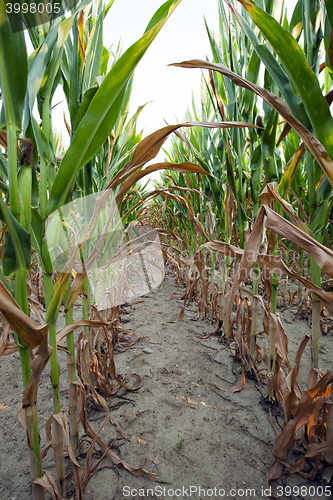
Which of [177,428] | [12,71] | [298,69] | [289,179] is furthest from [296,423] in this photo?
[12,71]

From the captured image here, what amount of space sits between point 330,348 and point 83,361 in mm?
1139

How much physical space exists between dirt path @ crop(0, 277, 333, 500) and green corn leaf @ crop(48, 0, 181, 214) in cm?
63

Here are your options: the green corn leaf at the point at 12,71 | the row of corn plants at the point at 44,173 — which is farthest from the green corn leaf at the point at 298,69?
the green corn leaf at the point at 12,71

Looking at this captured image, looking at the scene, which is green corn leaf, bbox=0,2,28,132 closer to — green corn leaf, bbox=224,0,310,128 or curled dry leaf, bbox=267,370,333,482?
green corn leaf, bbox=224,0,310,128

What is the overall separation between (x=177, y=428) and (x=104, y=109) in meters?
0.82

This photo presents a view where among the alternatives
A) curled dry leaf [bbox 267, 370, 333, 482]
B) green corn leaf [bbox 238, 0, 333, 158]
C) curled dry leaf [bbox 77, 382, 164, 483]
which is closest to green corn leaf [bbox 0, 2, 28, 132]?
green corn leaf [bbox 238, 0, 333, 158]

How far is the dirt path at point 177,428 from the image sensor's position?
0.56 meters

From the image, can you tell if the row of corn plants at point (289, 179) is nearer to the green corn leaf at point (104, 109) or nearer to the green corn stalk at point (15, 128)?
the green corn leaf at point (104, 109)

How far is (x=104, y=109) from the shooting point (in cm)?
36

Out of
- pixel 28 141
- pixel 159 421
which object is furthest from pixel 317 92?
pixel 159 421

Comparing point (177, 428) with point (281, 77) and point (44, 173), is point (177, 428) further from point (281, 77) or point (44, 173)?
point (281, 77)

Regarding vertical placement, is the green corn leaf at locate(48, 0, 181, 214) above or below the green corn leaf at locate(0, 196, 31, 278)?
above

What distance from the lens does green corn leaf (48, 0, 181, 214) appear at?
34cm

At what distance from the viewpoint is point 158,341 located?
1.26 metres
